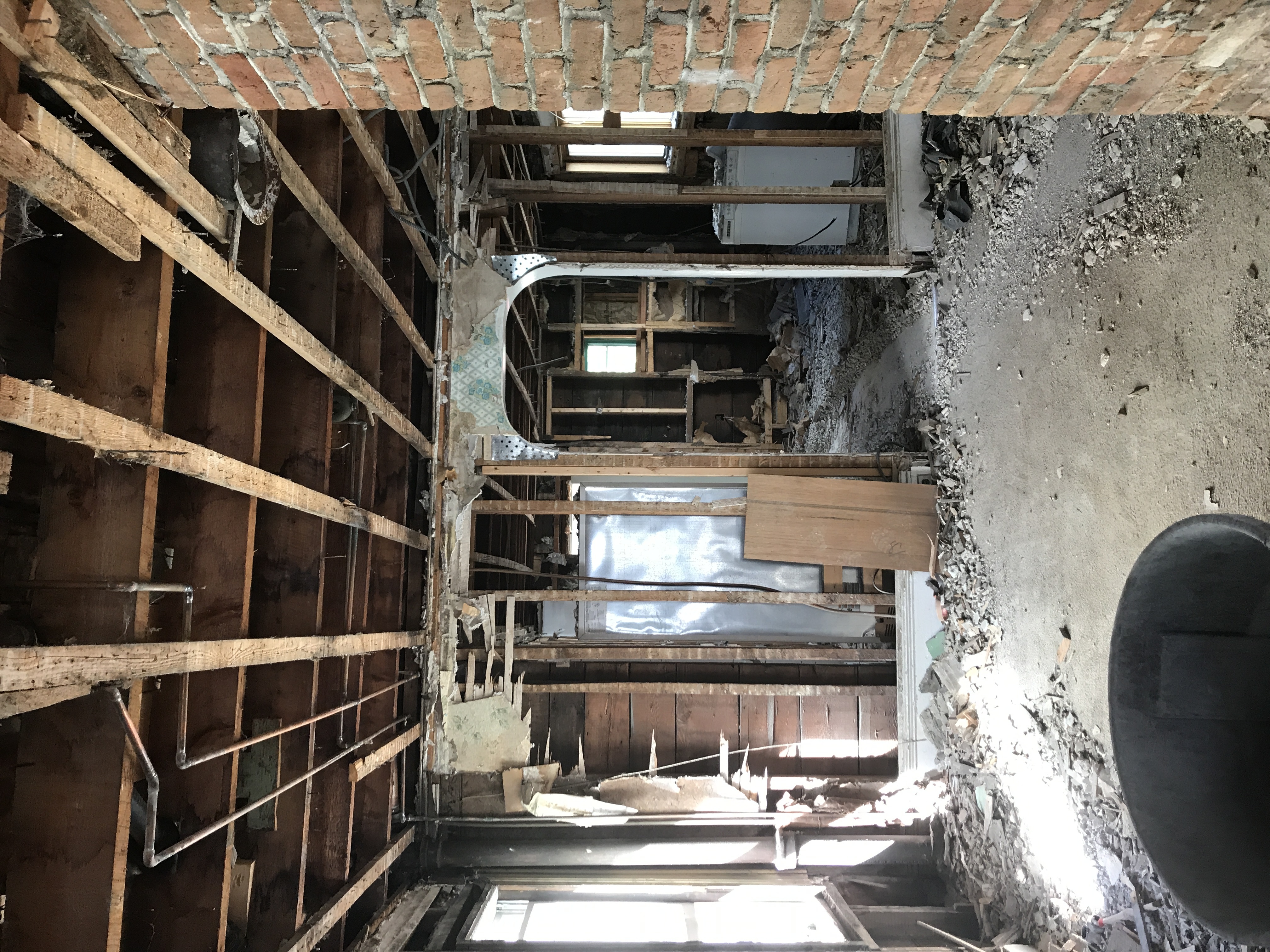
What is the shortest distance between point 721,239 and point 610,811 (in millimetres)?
4184

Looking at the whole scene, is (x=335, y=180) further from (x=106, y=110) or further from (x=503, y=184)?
(x=503, y=184)

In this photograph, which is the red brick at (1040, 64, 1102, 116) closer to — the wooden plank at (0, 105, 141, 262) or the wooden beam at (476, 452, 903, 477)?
the wooden plank at (0, 105, 141, 262)

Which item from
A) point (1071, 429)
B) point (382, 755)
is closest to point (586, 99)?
point (1071, 429)

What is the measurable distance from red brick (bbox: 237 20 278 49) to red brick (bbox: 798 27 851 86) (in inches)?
47.4

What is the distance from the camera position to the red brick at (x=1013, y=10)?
1.69 meters

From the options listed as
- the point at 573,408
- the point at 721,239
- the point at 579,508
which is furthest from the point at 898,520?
the point at 573,408

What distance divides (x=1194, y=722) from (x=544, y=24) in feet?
8.78

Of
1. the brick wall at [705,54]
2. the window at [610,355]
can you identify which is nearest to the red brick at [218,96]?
the brick wall at [705,54]

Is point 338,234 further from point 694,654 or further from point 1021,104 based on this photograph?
point 694,654

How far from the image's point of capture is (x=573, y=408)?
8773mm

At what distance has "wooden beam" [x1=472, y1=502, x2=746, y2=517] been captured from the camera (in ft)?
14.4

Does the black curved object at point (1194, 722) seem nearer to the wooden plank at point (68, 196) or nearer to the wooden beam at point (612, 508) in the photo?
the wooden beam at point (612, 508)

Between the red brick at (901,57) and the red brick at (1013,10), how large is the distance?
0.15m

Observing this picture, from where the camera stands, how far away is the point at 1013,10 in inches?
67.7
